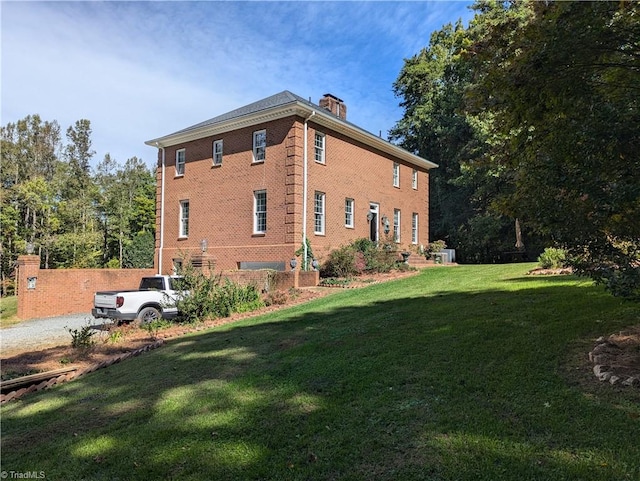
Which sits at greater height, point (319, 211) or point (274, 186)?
point (274, 186)

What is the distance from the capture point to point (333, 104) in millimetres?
24438

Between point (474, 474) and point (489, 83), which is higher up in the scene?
point (489, 83)

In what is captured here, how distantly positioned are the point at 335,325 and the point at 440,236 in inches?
1199

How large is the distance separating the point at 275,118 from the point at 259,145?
155 cm

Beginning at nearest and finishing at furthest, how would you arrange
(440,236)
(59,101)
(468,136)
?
(59,101) < (468,136) < (440,236)

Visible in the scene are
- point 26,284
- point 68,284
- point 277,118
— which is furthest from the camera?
point 277,118

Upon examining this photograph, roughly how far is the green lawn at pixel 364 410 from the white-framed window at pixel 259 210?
12705 millimetres

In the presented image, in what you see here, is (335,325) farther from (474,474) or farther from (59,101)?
(59,101)

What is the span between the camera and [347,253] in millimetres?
18047

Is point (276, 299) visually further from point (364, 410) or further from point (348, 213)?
point (364, 410)

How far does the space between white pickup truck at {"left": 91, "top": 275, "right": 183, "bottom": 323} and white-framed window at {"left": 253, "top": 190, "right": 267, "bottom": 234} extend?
23.5ft

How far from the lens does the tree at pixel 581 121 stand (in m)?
4.12

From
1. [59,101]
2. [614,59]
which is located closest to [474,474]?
[614,59]

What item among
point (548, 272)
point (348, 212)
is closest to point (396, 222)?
point (348, 212)
